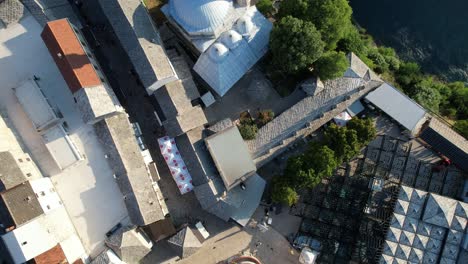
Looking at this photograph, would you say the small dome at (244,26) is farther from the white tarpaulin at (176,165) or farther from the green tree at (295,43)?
the white tarpaulin at (176,165)

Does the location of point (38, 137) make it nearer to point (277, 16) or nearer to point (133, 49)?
point (133, 49)

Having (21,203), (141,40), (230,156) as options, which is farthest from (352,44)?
(21,203)

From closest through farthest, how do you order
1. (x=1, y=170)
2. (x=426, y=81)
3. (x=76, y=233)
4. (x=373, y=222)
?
1. (x=1, y=170)
2. (x=76, y=233)
3. (x=373, y=222)
4. (x=426, y=81)

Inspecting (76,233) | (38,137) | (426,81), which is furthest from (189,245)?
(426,81)

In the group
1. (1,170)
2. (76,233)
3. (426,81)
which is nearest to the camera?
(1,170)

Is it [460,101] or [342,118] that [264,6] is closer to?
[342,118]

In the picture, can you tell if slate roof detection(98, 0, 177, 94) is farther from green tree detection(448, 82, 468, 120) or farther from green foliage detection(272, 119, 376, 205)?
green tree detection(448, 82, 468, 120)
